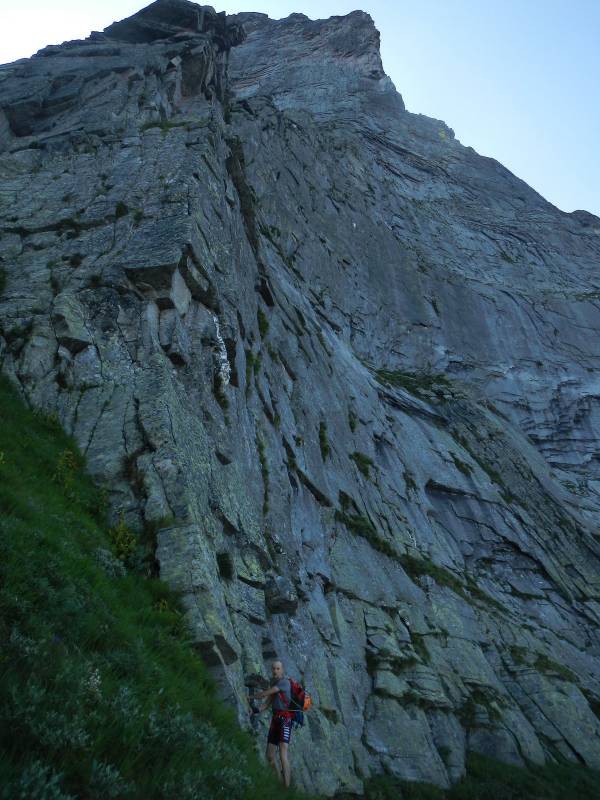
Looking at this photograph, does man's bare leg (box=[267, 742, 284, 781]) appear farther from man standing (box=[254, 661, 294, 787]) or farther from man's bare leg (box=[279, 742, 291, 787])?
man's bare leg (box=[279, 742, 291, 787])

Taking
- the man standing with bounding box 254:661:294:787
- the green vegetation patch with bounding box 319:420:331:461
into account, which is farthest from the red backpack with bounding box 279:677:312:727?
the green vegetation patch with bounding box 319:420:331:461

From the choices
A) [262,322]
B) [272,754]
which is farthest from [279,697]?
[262,322]

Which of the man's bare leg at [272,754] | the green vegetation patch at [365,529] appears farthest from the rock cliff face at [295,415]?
the man's bare leg at [272,754]

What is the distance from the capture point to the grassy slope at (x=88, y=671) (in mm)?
4539

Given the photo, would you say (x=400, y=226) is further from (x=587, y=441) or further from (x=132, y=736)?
(x=132, y=736)

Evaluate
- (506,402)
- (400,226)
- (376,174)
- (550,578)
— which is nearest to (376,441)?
(550,578)

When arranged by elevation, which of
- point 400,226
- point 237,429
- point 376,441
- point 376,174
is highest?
point 376,174

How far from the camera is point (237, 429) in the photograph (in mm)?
15461

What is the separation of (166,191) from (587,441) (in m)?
35.1

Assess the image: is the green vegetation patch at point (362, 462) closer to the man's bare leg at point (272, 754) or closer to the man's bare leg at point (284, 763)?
the man's bare leg at point (272, 754)

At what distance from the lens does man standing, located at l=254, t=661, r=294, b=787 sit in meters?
9.08

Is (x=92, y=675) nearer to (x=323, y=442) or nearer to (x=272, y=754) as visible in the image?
(x=272, y=754)

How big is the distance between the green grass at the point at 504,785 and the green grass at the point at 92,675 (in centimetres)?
675

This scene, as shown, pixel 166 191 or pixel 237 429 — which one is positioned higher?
pixel 166 191
